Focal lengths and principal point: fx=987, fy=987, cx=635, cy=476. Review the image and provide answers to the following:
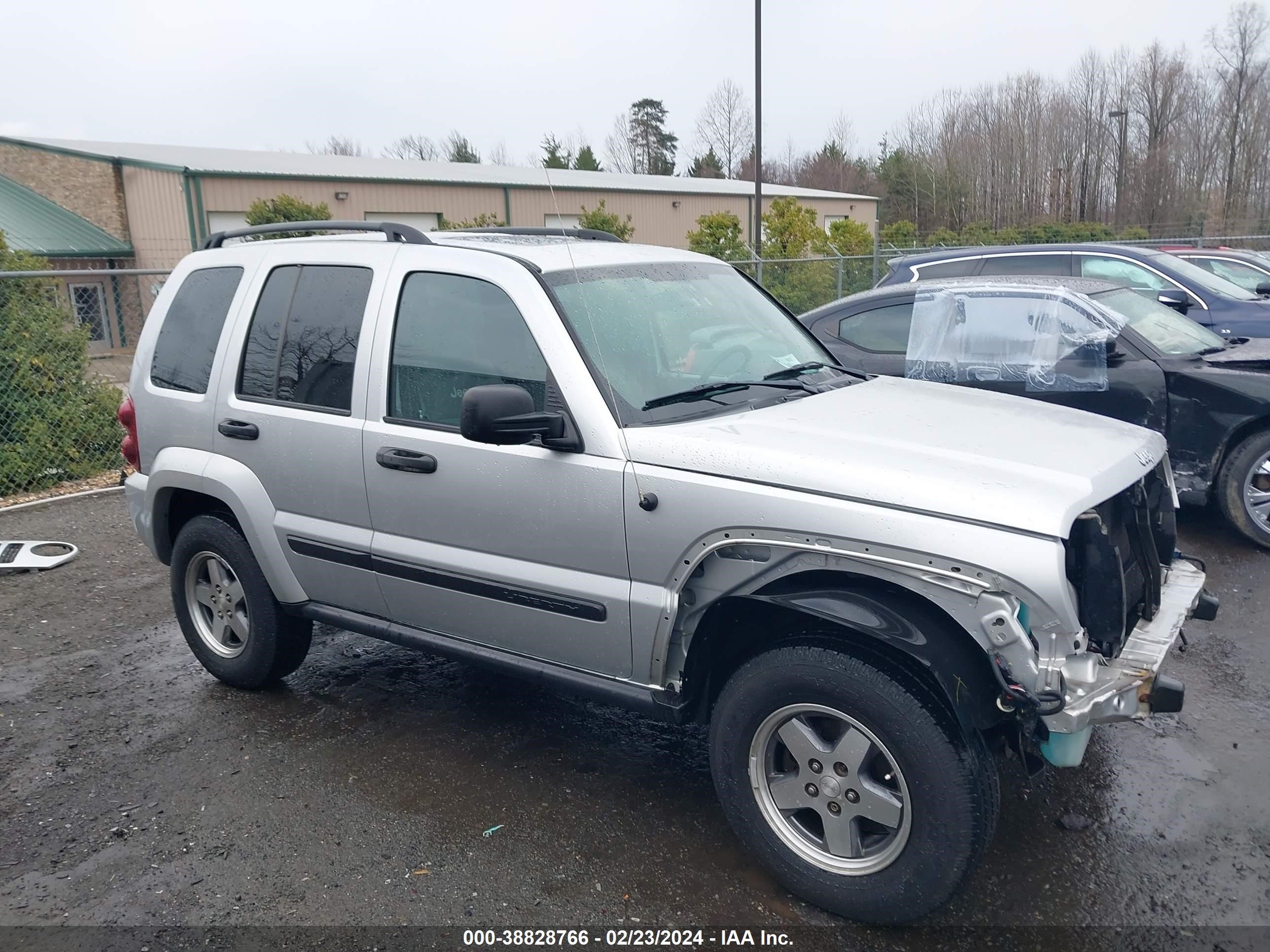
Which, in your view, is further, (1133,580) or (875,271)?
(875,271)

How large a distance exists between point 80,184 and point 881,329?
2441 centimetres

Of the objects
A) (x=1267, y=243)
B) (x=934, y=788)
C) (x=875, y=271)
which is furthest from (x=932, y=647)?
(x=1267, y=243)

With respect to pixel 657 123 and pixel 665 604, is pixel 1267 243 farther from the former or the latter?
pixel 665 604

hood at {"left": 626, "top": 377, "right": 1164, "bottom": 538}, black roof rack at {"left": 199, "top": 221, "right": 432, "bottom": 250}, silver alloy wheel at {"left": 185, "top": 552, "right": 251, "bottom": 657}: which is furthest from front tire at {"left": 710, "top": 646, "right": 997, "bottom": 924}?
silver alloy wheel at {"left": 185, "top": 552, "right": 251, "bottom": 657}

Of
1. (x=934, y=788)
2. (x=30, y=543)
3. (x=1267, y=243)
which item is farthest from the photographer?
(x=1267, y=243)

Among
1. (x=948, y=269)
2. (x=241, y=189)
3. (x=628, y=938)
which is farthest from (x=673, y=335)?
(x=241, y=189)

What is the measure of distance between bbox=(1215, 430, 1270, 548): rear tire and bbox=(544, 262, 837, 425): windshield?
3.60 m

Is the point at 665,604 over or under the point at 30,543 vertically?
over

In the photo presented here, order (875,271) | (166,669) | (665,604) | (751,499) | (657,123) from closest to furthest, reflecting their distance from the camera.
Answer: (751,499), (665,604), (166,669), (875,271), (657,123)

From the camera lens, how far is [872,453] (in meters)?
3.00

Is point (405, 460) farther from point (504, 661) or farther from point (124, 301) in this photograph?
point (124, 301)

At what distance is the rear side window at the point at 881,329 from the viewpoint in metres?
7.60

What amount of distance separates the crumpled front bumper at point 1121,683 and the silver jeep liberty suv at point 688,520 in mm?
11

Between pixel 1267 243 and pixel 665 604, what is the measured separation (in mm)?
35562
